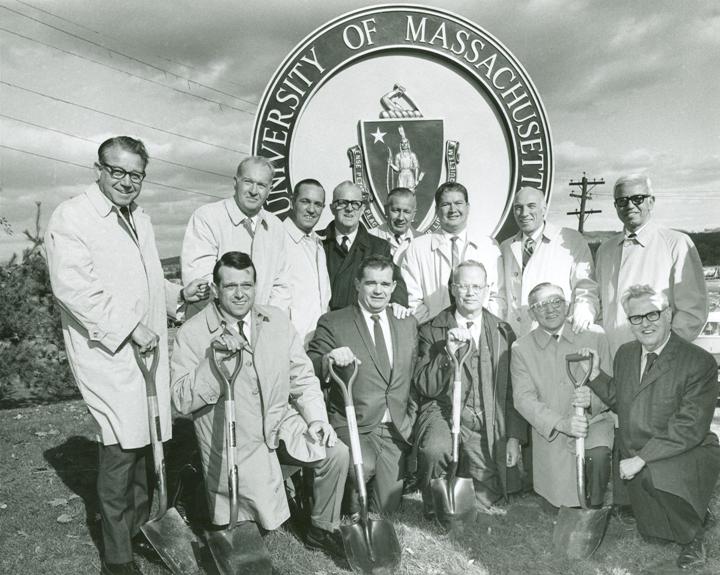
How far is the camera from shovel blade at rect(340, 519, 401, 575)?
3406 millimetres

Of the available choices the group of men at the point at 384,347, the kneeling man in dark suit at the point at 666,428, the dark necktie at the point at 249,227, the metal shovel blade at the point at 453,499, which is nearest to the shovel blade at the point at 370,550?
the group of men at the point at 384,347

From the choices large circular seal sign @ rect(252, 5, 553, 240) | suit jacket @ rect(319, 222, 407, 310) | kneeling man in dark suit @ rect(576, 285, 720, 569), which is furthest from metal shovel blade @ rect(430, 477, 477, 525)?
large circular seal sign @ rect(252, 5, 553, 240)

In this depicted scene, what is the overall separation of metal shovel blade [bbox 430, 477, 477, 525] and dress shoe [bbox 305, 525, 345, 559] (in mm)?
648


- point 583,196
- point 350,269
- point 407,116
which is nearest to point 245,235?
point 350,269

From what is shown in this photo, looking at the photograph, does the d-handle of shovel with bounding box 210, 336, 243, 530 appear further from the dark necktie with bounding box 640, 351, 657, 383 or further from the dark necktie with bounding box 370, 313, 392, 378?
the dark necktie with bounding box 640, 351, 657, 383

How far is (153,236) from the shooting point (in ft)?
12.4

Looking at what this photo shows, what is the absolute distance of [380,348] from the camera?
4.19 m

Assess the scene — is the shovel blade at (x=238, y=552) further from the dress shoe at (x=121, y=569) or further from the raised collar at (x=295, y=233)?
the raised collar at (x=295, y=233)

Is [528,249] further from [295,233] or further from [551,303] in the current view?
[295,233]

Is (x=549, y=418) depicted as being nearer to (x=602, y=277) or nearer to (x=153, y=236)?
(x=602, y=277)

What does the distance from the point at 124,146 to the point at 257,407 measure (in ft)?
5.26

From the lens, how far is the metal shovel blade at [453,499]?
12.7 feet

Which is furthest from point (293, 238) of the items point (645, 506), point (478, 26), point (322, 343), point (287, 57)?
point (645, 506)

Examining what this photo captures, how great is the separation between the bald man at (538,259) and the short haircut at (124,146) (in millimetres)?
2581
